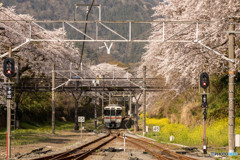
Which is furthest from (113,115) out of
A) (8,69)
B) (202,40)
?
(8,69)

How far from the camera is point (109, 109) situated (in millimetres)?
54281

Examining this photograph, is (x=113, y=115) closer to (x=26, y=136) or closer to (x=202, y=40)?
(x=26, y=136)

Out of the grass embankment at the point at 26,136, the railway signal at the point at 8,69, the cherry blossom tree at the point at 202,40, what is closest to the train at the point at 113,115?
the grass embankment at the point at 26,136

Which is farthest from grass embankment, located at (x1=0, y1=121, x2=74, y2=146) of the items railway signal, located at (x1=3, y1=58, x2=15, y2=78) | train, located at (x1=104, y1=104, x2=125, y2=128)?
train, located at (x1=104, y1=104, x2=125, y2=128)

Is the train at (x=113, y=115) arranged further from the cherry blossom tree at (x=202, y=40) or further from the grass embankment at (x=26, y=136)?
the cherry blossom tree at (x=202, y=40)

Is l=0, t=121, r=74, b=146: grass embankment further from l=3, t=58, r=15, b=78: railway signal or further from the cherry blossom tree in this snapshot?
the cherry blossom tree

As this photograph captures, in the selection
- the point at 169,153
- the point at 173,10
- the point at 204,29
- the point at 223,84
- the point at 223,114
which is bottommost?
the point at 169,153

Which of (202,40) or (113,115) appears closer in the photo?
(202,40)

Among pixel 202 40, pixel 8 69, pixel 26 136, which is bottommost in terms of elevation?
pixel 26 136

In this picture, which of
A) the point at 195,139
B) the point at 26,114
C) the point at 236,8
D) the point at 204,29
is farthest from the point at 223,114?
the point at 26,114

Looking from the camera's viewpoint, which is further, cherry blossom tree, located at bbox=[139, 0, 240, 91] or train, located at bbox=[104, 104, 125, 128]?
train, located at bbox=[104, 104, 125, 128]

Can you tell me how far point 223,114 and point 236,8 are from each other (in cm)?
873

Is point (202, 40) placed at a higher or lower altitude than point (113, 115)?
higher

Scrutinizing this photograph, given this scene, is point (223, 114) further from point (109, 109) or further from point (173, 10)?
point (109, 109)
